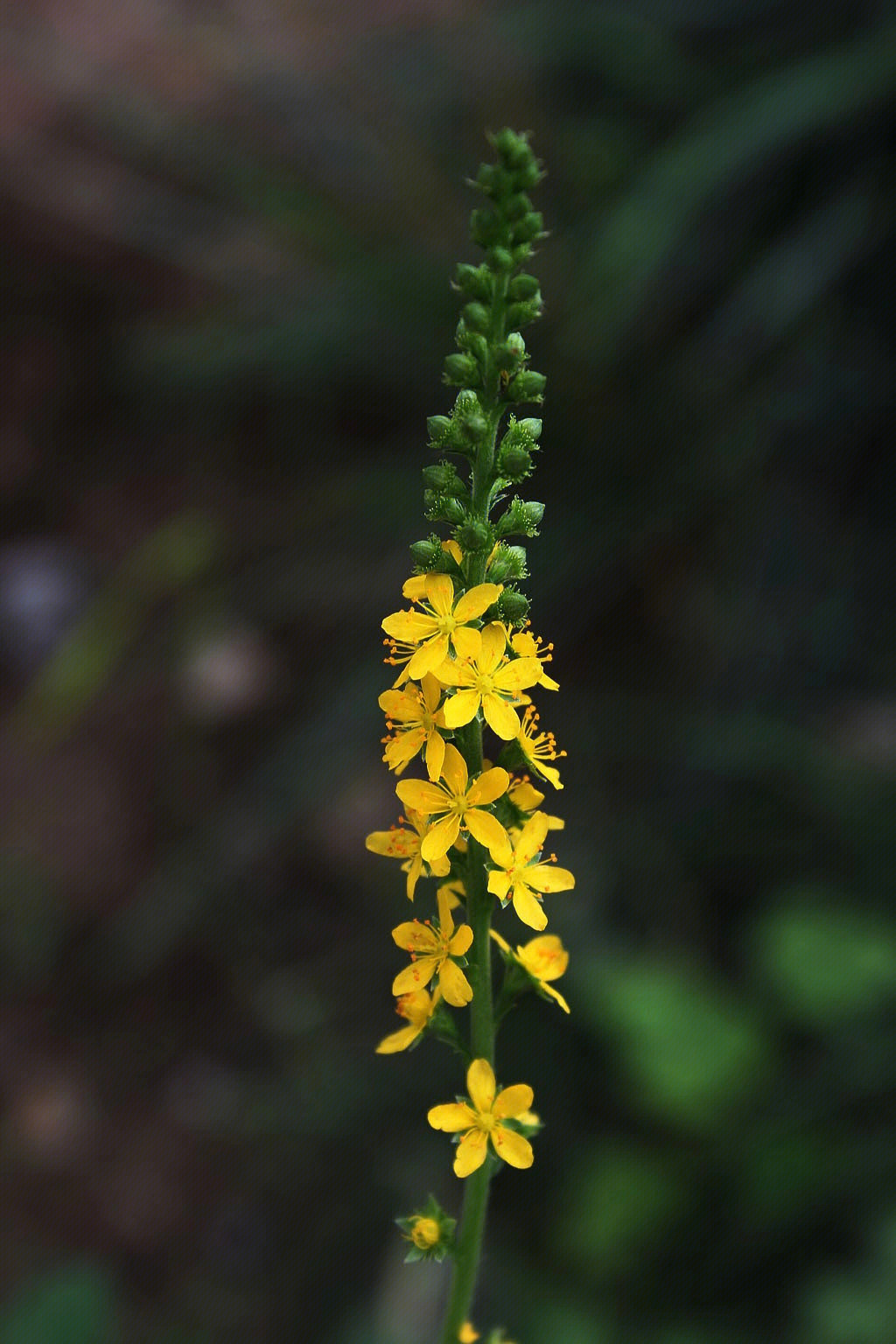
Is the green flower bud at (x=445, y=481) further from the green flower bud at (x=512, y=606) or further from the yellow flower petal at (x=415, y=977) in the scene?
the yellow flower petal at (x=415, y=977)

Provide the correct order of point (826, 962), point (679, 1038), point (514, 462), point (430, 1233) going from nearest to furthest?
point (514, 462) < point (430, 1233) < point (679, 1038) < point (826, 962)

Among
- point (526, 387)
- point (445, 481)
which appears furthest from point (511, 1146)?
point (526, 387)

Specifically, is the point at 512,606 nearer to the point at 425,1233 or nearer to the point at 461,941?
the point at 461,941

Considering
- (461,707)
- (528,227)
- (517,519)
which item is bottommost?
(461,707)

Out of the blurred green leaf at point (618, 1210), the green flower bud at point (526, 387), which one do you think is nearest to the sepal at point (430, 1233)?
the green flower bud at point (526, 387)

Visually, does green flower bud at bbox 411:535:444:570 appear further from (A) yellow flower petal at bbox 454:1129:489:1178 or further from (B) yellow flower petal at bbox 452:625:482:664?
(A) yellow flower petal at bbox 454:1129:489:1178

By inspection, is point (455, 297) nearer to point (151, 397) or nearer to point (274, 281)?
point (274, 281)

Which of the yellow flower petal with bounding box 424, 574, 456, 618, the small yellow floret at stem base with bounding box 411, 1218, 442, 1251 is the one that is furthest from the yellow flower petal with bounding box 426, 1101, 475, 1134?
the yellow flower petal with bounding box 424, 574, 456, 618
